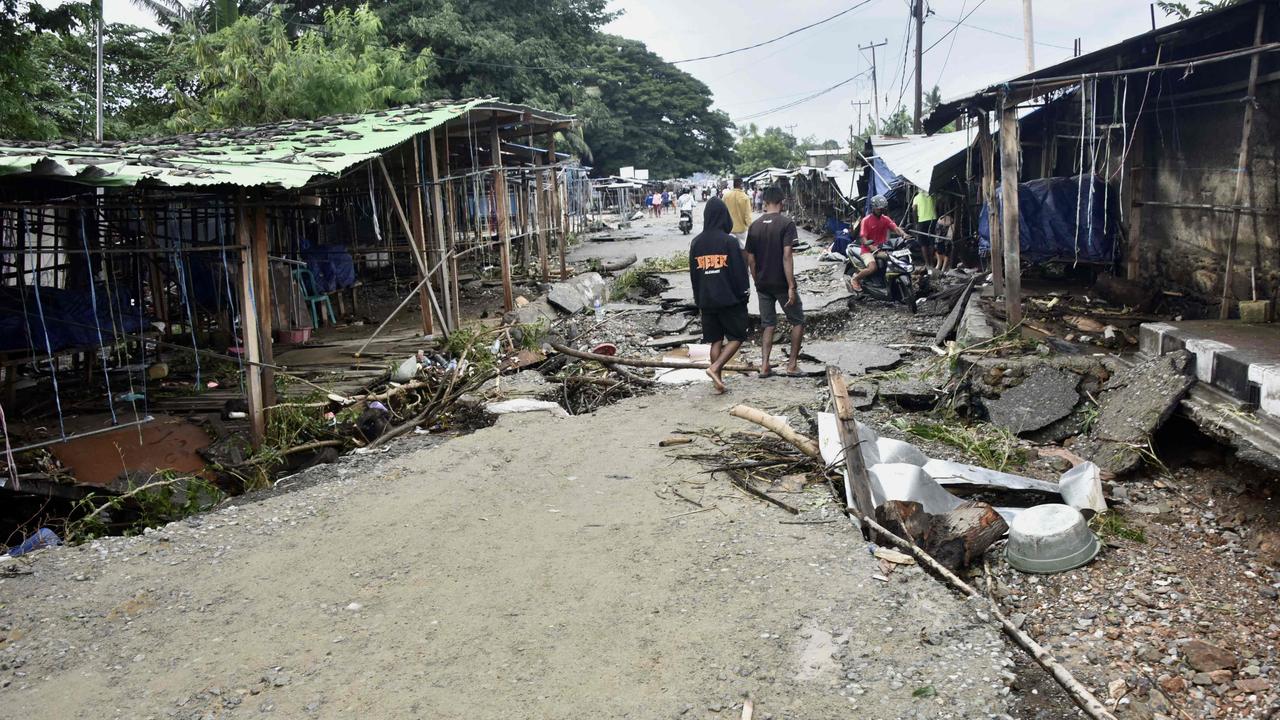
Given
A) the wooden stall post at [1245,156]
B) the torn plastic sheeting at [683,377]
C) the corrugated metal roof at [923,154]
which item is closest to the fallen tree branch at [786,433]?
the torn plastic sheeting at [683,377]

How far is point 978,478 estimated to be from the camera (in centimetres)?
550

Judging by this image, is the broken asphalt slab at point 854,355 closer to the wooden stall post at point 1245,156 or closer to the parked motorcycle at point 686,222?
the wooden stall post at point 1245,156

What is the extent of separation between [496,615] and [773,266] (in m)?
5.06

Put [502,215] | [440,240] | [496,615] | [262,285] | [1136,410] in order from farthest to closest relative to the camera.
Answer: [502,215] < [440,240] < [262,285] < [1136,410] < [496,615]

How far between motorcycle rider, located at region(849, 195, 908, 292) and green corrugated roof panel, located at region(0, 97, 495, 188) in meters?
5.40

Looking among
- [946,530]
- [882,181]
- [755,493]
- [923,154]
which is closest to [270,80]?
[923,154]

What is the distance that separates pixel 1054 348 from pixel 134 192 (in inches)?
330

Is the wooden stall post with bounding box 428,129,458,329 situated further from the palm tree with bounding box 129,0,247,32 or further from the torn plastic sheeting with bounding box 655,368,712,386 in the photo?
the palm tree with bounding box 129,0,247,32

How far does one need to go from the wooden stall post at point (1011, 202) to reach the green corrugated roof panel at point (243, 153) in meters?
5.86

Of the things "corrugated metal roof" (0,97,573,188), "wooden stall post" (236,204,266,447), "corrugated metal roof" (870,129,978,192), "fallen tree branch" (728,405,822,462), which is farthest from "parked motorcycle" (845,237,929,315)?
"wooden stall post" (236,204,266,447)

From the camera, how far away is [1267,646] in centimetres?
412

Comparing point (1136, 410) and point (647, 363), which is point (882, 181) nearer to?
point (647, 363)

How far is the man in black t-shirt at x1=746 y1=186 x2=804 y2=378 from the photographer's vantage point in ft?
26.9

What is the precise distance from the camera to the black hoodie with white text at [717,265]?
773 cm
